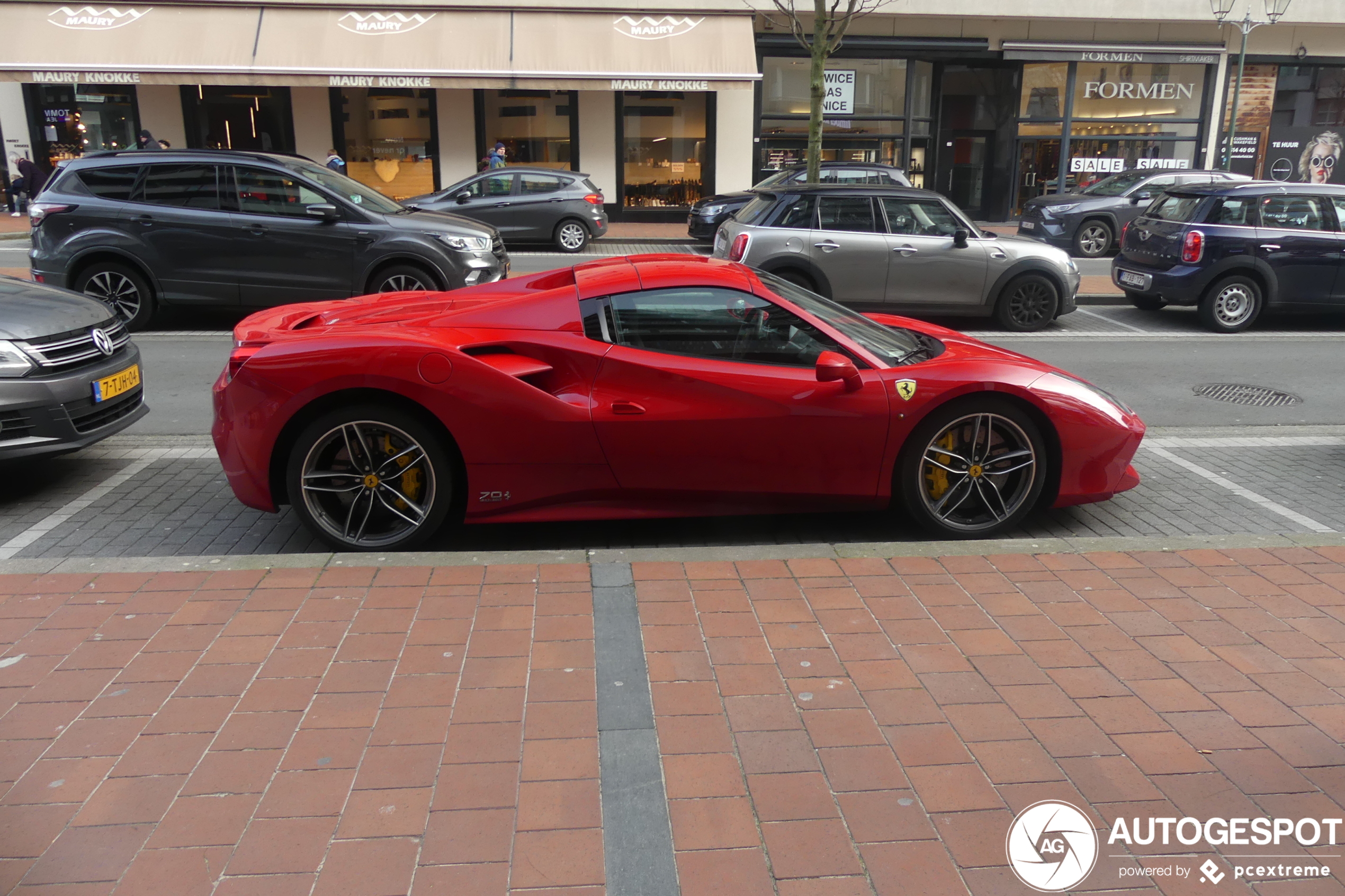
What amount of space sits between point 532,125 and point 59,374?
19.2 metres

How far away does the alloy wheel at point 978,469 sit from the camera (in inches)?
198

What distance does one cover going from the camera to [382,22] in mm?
22281

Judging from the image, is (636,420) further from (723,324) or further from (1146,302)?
(1146,302)

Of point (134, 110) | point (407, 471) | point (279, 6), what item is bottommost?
point (407, 471)

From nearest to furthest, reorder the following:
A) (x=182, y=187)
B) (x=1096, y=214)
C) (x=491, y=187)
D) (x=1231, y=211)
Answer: (x=182, y=187)
(x=1231, y=211)
(x=491, y=187)
(x=1096, y=214)

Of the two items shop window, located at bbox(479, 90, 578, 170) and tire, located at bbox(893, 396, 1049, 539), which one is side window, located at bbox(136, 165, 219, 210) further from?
shop window, located at bbox(479, 90, 578, 170)

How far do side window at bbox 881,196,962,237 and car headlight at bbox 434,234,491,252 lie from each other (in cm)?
434

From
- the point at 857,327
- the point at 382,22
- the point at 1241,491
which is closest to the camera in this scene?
the point at 857,327

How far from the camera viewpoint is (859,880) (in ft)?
8.70

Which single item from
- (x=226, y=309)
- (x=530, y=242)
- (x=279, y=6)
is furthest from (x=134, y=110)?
(x=226, y=309)

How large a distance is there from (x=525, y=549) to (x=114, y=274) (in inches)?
307

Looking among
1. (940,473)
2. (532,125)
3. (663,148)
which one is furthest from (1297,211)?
(532,125)

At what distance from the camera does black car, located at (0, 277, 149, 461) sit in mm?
5566

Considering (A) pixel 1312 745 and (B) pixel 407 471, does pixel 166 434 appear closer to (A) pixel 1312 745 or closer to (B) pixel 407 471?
(B) pixel 407 471
